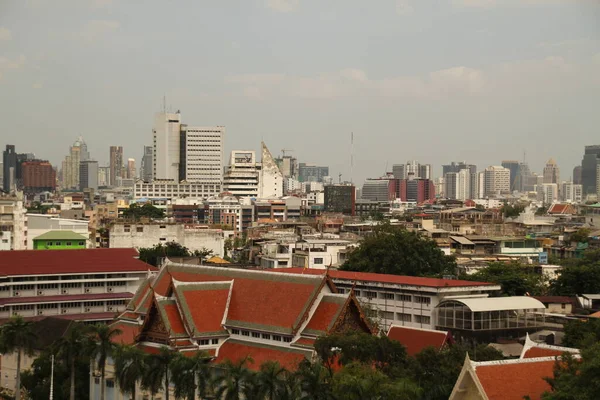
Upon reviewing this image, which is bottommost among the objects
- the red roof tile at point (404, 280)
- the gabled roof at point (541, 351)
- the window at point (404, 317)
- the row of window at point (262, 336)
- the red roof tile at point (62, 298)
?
the red roof tile at point (62, 298)

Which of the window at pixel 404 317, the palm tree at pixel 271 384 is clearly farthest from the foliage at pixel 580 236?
the palm tree at pixel 271 384

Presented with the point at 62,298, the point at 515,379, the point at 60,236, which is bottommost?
the point at 62,298

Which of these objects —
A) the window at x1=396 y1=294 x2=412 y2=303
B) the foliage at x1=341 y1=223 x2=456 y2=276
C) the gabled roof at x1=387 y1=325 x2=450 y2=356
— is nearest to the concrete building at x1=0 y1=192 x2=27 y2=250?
the foliage at x1=341 y1=223 x2=456 y2=276

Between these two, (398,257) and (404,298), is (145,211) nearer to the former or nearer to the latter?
(398,257)

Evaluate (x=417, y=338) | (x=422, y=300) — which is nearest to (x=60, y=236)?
(x=422, y=300)

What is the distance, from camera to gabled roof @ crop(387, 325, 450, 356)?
51656 mm

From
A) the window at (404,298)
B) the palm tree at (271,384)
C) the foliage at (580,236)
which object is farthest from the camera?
the foliage at (580,236)

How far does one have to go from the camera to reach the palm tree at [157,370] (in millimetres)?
47062

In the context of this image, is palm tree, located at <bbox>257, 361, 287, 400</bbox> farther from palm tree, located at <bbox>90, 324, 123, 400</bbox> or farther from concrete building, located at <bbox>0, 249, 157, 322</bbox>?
concrete building, located at <bbox>0, 249, 157, 322</bbox>

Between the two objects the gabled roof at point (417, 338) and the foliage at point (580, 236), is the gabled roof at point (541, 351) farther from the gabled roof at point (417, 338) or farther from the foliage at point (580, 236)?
the foliage at point (580, 236)

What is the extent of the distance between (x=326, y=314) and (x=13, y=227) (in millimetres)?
68502

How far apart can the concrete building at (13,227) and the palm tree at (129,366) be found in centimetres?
6126

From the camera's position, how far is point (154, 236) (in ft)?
384

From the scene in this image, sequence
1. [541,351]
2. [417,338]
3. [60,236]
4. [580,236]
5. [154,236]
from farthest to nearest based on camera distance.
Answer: [580,236] → [154,236] → [60,236] → [417,338] → [541,351]
